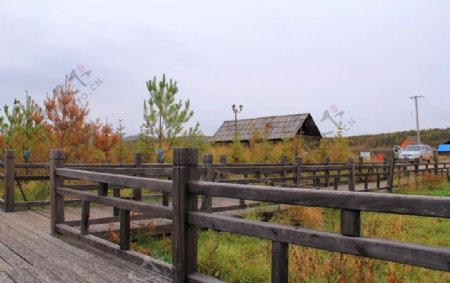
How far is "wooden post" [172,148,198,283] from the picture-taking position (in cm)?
363

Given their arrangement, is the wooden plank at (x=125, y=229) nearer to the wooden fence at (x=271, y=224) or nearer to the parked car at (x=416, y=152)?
the wooden fence at (x=271, y=224)

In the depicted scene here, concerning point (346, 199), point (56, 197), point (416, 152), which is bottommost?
point (56, 197)

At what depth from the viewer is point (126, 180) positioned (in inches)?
178

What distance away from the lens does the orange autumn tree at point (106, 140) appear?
1564 centimetres

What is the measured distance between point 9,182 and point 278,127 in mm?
25041

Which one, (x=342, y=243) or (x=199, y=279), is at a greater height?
(x=342, y=243)

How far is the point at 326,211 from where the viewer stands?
10.7m

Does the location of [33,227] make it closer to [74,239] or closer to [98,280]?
[74,239]

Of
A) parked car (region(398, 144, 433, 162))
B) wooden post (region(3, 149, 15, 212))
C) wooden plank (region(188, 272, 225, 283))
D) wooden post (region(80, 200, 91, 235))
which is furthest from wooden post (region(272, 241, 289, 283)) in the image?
parked car (region(398, 144, 433, 162))

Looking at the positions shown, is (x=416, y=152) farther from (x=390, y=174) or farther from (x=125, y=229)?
(x=125, y=229)

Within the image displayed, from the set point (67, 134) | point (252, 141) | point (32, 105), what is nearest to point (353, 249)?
point (67, 134)

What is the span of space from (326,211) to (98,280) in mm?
7748

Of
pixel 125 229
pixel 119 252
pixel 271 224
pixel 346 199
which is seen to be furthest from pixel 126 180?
pixel 346 199

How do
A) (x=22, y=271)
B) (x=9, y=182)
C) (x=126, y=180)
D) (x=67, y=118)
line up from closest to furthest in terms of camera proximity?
(x=22, y=271) → (x=126, y=180) → (x=9, y=182) → (x=67, y=118)
